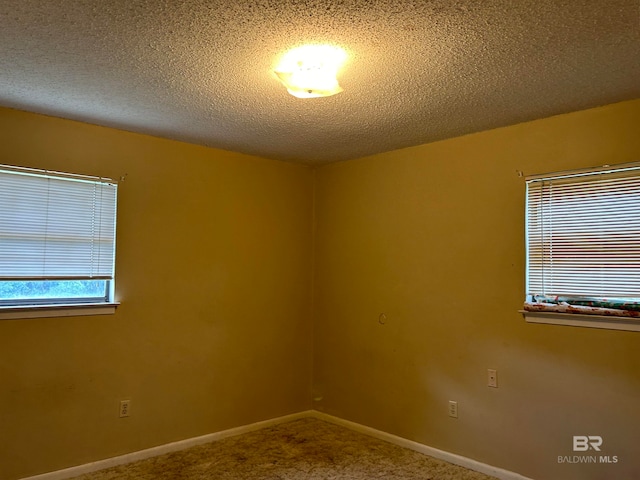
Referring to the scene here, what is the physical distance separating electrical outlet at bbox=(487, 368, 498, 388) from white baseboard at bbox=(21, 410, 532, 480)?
20.7 inches

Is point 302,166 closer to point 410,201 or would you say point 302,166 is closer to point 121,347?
point 410,201

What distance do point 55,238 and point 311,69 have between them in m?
2.05

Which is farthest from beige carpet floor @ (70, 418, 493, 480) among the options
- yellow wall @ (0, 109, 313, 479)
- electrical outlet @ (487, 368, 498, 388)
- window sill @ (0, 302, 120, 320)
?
window sill @ (0, 302, 120, 320)

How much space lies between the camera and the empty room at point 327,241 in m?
2.01

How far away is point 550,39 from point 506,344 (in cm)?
191

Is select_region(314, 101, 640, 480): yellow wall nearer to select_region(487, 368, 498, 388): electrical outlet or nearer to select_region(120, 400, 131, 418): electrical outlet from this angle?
select_region(487, 368, 498, 388): electrical outlet

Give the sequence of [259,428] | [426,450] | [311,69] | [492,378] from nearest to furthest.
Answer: [311,69], [492,378], [426,450], [259,428]

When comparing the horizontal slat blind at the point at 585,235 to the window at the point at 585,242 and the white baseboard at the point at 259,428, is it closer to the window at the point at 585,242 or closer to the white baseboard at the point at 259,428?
the window at the point at 585,242

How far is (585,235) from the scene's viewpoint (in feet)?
8.94

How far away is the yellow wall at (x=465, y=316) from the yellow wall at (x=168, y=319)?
16.9 inches

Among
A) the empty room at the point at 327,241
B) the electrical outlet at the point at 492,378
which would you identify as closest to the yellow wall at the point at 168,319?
the empty room at the point at 327,241

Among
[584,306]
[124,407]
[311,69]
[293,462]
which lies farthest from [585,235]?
[124,407]

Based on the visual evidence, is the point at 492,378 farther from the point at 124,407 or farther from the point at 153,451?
the point at 124,407

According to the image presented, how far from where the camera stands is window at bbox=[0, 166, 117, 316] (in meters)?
2.86
